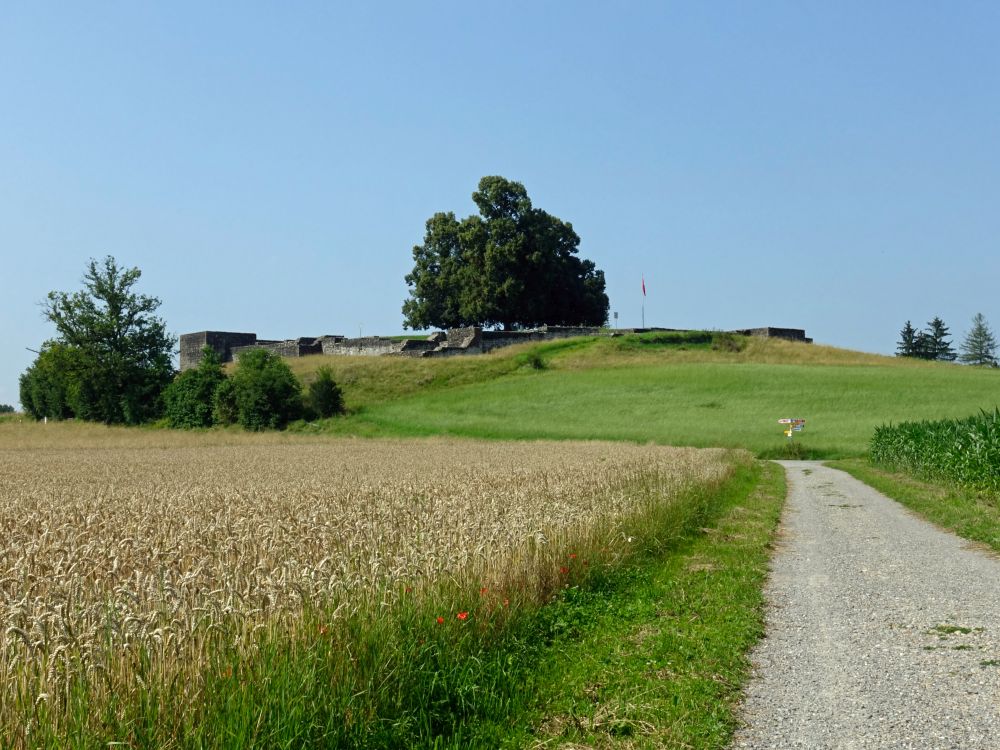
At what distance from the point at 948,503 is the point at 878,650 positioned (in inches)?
514

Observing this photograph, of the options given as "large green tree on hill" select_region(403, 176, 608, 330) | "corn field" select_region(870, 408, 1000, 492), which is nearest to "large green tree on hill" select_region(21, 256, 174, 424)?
"large green tree on hill" select_region(403, 176, 608, 330)

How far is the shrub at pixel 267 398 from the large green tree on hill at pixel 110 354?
12.6 metres

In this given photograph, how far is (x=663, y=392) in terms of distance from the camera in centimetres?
6209

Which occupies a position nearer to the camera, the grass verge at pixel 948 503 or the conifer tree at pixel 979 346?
the grass verge at pixel 948 503

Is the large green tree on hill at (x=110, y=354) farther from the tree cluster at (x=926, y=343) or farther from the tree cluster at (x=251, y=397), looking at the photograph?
the tree cluster at (x=926, y=343)

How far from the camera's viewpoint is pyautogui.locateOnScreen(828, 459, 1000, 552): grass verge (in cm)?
1450

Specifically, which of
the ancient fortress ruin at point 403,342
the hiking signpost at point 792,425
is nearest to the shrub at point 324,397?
the ancient fortress ruin at point 403,342

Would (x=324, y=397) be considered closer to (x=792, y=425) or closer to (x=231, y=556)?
(x=792, y=425)

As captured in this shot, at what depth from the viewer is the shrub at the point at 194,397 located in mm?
60438

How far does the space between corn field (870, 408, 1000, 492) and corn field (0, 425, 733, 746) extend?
28.4 feet

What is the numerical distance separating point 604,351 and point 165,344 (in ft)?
115

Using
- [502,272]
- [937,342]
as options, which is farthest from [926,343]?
[502,272]

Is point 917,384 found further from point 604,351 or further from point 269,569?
point 269,569

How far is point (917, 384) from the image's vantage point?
62500mm
